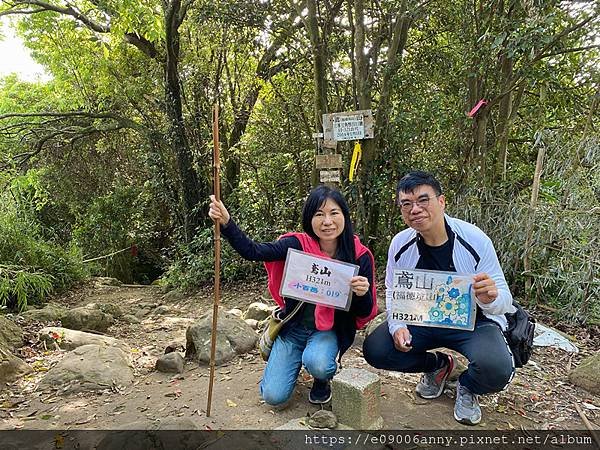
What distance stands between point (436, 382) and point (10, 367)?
3.19m

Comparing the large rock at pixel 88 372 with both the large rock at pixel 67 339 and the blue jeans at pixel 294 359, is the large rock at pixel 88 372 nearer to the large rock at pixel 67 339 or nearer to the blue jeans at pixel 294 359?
the large rock at pixel 67 339

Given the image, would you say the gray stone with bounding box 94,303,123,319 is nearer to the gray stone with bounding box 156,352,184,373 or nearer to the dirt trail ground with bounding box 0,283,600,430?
the dirt trail ground with bounding box 0,283,600,430

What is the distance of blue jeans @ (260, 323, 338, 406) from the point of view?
2.54m

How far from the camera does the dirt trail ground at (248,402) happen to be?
2.55m

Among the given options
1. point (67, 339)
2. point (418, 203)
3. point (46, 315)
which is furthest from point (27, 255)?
point (418, 203)

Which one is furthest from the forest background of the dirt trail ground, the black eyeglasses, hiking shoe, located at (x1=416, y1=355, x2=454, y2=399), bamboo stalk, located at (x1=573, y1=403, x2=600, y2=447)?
the black eyeglasses

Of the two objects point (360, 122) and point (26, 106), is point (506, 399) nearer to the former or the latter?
point (360, 122)

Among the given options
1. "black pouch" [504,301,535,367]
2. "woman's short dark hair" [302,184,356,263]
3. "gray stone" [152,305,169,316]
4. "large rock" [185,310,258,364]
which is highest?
"woman's short dark hair" [302,184,356,263]

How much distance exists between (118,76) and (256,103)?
3.04 metres

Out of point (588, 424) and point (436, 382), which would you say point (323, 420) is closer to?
point (436, 382)

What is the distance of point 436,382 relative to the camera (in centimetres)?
275

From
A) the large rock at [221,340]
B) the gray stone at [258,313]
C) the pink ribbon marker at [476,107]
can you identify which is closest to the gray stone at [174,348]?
the large rock at [221,340]

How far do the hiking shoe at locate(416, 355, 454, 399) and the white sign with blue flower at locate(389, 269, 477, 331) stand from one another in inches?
18.8

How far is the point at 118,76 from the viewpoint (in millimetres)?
8977
